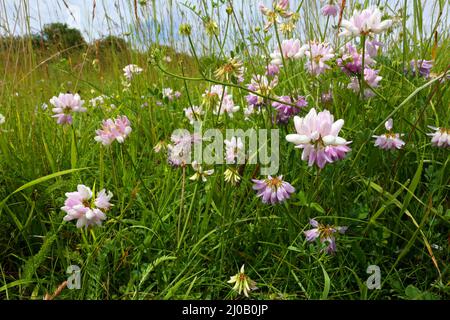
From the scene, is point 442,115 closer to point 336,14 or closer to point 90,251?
point 336,14

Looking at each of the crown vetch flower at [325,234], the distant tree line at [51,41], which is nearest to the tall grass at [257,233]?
the crown vetch flower at [325,234]

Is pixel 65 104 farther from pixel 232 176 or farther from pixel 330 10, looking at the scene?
pixel 330 10

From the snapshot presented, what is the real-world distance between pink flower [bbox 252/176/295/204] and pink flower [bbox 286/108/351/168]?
146 mm

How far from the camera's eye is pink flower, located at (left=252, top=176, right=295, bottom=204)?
824 millimetres

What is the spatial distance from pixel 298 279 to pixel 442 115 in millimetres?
732

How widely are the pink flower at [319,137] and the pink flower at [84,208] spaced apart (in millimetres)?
386

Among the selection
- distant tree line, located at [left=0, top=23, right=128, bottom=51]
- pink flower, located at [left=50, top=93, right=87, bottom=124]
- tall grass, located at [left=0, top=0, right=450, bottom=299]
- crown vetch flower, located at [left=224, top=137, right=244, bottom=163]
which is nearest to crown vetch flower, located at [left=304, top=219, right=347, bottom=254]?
tall grass, located at [left=0, top=0, right=450, bottom=299]

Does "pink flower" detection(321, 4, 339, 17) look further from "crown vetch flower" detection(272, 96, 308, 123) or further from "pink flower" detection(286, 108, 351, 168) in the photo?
"pink flower" detection(286, 108, 351, 168)

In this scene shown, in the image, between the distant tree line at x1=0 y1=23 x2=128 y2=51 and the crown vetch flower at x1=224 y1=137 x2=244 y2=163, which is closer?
the crown vetch flower at x1=224 y1=137 x2=244 y2=163

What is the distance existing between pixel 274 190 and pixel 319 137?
196 millimetres

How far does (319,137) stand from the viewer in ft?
2.21

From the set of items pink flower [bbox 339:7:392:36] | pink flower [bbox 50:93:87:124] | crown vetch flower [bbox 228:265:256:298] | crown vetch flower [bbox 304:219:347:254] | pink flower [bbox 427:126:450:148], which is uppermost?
pink flower [bbox 339:7:392:36]

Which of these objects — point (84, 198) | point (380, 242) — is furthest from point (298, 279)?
point (84, 198)

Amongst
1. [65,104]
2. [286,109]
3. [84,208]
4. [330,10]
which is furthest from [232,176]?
[330,10]
